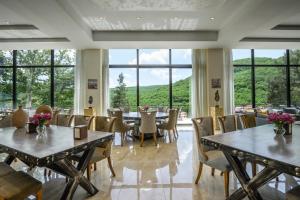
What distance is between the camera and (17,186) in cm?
189

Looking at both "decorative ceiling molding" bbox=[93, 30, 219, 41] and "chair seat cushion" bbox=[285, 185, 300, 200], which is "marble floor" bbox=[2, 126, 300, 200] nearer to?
"chair seat cushion" bbox=[285, 185, 300, 200]

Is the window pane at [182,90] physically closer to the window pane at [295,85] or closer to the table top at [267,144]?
the window pane at [295,85]

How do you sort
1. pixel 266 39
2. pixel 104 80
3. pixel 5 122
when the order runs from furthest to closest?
pixel 104 80 → pixel 266 39 → pixel 5 122

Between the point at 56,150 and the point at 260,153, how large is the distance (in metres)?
1.88

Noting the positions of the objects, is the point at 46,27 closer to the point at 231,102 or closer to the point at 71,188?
the point at 71,188

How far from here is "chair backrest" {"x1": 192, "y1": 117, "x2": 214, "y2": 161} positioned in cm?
276

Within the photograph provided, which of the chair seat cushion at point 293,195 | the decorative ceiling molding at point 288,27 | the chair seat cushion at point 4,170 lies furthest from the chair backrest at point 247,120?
the decorative ceiling molding at point 288,27

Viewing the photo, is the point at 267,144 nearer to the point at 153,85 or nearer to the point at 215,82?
the point at 215,82

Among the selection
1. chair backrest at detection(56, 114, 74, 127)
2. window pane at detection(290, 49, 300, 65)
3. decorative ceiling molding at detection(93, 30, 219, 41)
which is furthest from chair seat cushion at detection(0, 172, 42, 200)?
window pane at detection(290, 49, 300, 65)

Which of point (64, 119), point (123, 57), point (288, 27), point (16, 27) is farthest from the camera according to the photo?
point (123, 57)

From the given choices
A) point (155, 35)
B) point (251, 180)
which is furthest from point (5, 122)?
point (155, 35)

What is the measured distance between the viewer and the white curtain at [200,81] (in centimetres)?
777

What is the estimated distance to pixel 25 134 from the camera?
2.77 m

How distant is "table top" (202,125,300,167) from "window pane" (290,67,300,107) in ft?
23.1
